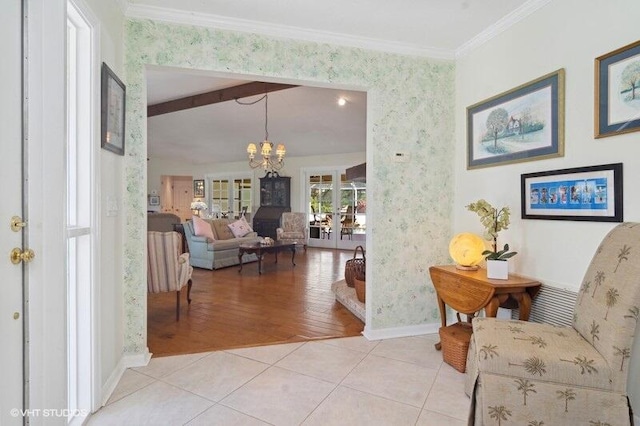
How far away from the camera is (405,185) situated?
278cm

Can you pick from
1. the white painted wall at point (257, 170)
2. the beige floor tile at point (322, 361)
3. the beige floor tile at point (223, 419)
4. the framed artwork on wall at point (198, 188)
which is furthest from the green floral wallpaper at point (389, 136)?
the framed artwork on wall at point (198, 188)

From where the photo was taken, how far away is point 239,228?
636 centimetres

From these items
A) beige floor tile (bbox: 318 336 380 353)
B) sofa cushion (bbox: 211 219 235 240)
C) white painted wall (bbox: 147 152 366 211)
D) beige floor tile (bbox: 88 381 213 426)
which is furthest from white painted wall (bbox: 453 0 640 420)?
white painted wall (bbox: 147 152 366 211)

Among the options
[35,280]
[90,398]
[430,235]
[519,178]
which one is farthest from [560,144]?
[90,398]

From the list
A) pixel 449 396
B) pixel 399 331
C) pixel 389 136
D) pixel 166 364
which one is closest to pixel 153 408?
pixel 166 364

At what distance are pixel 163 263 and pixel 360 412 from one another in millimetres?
2225

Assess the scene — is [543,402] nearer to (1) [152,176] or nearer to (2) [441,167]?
(2) [441,167]

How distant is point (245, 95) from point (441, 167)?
328 centimetres

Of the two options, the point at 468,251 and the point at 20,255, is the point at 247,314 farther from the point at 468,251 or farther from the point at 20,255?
the point at 20,255

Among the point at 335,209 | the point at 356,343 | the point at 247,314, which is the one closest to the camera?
the point at 356,343

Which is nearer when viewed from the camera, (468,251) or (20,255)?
(20,255)

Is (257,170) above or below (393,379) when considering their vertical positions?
above

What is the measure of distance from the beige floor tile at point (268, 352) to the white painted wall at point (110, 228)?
78 cm

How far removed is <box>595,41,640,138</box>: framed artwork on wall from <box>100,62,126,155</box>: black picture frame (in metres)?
2.67
